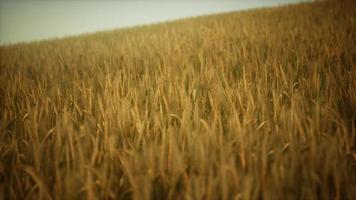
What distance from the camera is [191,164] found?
1.86ft

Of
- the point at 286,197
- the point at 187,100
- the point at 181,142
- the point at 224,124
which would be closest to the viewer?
the point at 286,197

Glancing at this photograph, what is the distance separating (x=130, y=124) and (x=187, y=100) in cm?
22

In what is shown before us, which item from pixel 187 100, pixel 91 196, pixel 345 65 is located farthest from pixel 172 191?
pixel 345 65

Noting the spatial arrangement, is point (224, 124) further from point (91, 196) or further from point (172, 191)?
point (91, 196)

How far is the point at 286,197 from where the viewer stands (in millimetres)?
448

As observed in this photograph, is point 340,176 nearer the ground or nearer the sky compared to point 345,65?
nearer the ground

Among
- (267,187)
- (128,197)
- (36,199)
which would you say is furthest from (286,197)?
(36,199)

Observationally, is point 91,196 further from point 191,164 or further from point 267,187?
point 267,187

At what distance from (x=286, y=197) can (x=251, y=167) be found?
0.10 m

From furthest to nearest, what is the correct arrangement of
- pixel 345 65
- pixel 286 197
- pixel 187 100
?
pixel 345 65
pixel 187 100
pixel 286 197

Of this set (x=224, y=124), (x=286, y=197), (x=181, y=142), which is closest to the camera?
(x=286, y=197)

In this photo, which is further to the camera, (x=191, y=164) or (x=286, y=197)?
(x=191, y=164)

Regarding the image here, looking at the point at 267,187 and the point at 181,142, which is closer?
the point at 267,187

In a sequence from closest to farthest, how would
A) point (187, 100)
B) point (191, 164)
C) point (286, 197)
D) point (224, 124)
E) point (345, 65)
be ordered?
1. point (286, 197)
2. point (191, 164)
3. point (224, 124)
4. point (187, 100)
5. point (345, 65)
